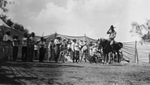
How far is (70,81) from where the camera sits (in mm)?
8766

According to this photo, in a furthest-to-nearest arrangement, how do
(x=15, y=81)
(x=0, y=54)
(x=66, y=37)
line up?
(x=66, y=37)
(x=0, y=54)
(x=15, y=81)

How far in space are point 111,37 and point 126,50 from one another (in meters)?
6.85

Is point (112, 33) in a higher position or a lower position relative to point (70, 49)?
higher

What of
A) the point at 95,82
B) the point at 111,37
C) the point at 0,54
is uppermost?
the point at 111,37

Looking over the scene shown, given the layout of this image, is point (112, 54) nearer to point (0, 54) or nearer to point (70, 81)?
point (0, 54)

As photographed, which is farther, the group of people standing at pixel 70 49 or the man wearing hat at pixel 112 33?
the group of people standing at pixel 70 49

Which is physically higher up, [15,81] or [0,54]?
[0,54]

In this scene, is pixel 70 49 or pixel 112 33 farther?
pixel 70 49

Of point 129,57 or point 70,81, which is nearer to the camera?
point 70,81

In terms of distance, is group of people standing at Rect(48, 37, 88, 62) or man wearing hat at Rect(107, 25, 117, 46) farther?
group of people standing at Rect(48, 37, 88, 62)

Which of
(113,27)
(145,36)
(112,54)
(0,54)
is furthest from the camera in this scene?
(145,36)

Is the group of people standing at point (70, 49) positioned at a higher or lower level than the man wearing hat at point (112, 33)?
lower

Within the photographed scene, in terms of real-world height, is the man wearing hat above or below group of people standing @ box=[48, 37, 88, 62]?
above

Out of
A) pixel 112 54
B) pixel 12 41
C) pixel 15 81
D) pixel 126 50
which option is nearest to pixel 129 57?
pixel 126 50
